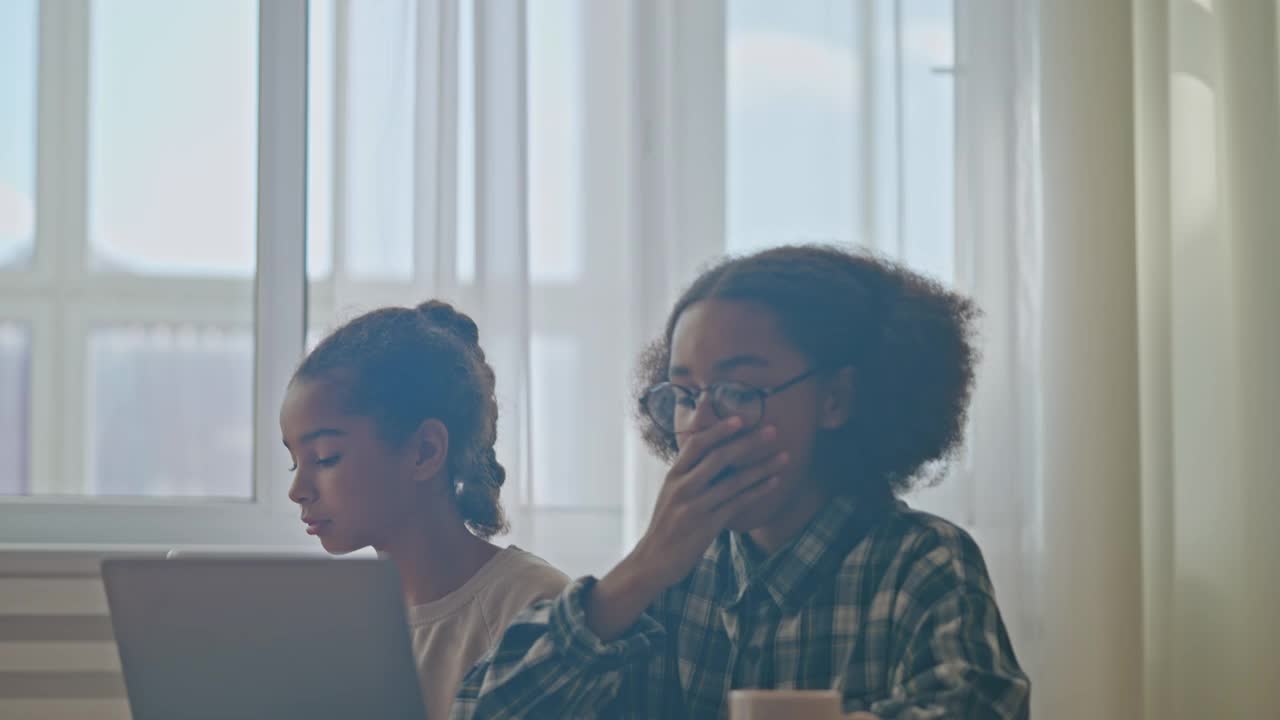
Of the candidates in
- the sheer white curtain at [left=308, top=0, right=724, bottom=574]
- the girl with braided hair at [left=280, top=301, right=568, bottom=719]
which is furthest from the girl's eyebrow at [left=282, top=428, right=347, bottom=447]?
the sheer white curtain at [left=308, top=0, right=724, bottom=574]

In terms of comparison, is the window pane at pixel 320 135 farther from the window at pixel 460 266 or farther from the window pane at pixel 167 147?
the window pane at pixel 167 147

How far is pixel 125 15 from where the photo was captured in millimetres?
2158

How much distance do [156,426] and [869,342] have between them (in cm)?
133

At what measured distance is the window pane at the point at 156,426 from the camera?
2119 mm

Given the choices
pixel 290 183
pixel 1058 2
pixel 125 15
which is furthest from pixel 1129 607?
pixel 125 15

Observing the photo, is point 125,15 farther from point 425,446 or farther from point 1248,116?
point 1248,116

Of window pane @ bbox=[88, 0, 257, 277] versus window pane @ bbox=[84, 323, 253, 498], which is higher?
window pane @ bbox=[88, 0, 257, 277]

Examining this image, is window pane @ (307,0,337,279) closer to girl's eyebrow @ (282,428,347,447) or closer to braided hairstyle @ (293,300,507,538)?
braided hairstyle @ (293,300,507,538)

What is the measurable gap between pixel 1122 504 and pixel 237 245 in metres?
1.39

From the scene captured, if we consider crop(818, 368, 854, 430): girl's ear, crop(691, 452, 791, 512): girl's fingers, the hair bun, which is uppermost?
the hair bun

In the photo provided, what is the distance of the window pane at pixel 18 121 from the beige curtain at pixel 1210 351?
1.70 metres

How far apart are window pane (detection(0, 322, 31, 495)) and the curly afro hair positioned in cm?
132

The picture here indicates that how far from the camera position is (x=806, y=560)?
3.77 ft

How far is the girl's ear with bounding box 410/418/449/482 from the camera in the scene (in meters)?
1.39
